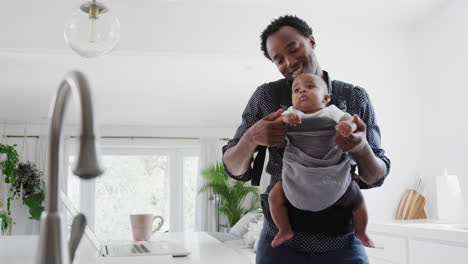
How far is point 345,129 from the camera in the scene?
2.52 ft

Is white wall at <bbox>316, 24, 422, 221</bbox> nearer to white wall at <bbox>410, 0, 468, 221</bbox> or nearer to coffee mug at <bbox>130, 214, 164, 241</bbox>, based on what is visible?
white wall at <bbox>410, 0, 468, 221</bbox>

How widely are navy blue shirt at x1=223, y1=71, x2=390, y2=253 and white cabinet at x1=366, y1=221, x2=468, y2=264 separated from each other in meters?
1.43

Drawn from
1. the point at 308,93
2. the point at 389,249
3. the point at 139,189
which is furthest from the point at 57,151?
the point at 139,189

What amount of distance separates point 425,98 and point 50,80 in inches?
159

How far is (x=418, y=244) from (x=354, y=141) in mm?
1858

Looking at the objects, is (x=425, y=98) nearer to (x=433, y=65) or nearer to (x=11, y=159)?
(x=433, y=65)

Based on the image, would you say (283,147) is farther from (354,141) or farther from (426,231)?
(426,231)

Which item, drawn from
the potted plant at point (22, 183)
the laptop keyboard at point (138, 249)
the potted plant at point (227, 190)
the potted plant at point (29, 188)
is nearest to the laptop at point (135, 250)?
the laptop keyboard at point (138, 249)

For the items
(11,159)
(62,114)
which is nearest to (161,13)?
(62,114)

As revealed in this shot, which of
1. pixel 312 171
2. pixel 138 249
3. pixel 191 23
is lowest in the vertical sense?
pixel 138 249

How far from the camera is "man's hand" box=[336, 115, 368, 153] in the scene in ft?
2.56

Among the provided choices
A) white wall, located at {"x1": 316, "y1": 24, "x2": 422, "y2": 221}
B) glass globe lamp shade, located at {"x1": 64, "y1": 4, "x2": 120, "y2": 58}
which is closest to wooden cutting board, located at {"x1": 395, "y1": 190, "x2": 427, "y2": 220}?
white wall, located at {"x1": 316, "y1": 24, "x2": 422, "y2": 221}

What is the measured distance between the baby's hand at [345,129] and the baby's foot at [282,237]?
205 millimetres

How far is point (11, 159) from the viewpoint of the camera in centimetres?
680
